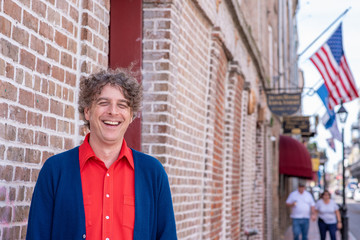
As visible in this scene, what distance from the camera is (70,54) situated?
3.62 meters

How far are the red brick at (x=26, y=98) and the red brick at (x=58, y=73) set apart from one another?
304 millimetres

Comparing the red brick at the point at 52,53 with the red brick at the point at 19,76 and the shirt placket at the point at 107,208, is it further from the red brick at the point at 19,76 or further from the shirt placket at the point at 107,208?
the shirt placket at the point at 107,208

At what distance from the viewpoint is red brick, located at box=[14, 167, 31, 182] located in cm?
296

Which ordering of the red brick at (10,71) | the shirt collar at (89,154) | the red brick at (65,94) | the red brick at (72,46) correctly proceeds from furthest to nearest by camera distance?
the red brick at (72,46) → the red brick at (65,94) → the red brick at (10,71) → the shirt collar at (89,154)

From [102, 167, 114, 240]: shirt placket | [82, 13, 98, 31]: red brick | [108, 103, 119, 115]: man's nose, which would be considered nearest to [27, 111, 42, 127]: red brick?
[108, 103, 119, 115]: man's nose

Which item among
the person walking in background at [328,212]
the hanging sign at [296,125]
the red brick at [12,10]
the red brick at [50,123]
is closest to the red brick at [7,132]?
the red brick at [50,123]

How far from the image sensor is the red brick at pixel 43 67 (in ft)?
10.4

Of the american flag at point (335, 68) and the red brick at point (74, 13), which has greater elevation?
the american flag at point (335, 68)

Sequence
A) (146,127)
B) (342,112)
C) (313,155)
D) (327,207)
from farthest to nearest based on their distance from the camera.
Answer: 1. (313,155)
2. (342,112)
3. (327,207)
4. (146,127)

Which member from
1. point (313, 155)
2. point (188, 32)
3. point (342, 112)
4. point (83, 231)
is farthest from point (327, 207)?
point (313, 155)

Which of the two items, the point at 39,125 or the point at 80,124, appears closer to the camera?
the point at 39,125

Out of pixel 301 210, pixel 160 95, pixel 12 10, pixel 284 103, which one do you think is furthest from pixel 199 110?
pixel 284 103

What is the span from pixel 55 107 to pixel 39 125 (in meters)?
0.23

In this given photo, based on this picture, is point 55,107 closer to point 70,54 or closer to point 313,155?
point 70,54
